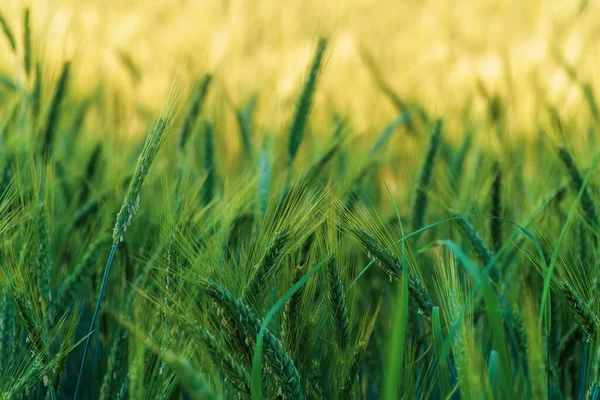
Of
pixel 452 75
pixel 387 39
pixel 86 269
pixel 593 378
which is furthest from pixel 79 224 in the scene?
pixel 387 39

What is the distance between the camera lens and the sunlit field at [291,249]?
0.49 metres

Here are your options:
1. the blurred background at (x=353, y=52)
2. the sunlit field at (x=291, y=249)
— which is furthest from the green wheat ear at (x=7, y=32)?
the blurred background at (x=353, y=52)

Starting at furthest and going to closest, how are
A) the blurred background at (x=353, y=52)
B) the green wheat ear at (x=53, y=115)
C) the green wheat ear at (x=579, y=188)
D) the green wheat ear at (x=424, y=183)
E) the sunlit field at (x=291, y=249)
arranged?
the blurred background at (x=353, y=52) < the green wheat ear at (x=53, y=115) < the green wheat ear at (x=424, y=183) < the green wheat ear at (x=579, y=188) < the sunlit field at (x=291, y=249)

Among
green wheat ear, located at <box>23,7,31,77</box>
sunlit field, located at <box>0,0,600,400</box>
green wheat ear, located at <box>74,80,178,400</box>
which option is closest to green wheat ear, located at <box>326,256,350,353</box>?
sunlit field, located at <box>0,0,600,400</box>

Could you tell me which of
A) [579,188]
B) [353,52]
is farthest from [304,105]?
[353,52]

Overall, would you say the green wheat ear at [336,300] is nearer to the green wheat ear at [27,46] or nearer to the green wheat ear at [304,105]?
the green wheat ear at [304,105]

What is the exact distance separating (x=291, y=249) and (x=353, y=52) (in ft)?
5.30

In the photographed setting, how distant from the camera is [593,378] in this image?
1.63 ft

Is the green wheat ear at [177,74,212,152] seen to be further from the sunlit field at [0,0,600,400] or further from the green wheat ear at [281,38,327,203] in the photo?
the green wheat ear at [281,38,327,203]

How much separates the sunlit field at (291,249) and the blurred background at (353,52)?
0.10ft

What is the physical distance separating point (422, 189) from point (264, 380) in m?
0.35

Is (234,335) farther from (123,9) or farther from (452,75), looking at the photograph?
(123,9)

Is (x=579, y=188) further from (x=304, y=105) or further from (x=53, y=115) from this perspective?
(x=53, y=115)

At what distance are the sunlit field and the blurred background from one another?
0.10ft
